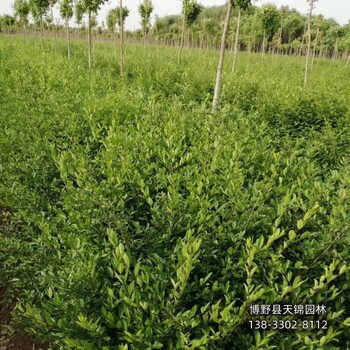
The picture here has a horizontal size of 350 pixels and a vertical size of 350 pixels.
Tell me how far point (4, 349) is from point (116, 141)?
2.35 m

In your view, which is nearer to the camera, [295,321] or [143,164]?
[295,321]

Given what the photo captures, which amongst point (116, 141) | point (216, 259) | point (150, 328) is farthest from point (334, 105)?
point (150, 328)

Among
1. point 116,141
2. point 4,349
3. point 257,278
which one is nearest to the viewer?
point 257,278

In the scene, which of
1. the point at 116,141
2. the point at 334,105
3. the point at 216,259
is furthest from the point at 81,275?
the point at 334,105

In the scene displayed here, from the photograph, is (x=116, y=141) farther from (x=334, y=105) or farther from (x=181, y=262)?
(x=334, y=105)

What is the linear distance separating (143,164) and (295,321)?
1.91 metres

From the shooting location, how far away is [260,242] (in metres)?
1.94

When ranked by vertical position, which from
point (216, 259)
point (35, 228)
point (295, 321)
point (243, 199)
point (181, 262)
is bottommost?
point (35, 228)

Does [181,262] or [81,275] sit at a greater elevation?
[181,262]

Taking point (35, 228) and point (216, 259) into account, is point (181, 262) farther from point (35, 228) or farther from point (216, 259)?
point (35, 228)

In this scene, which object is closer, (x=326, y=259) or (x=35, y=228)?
(x=326, y=259)

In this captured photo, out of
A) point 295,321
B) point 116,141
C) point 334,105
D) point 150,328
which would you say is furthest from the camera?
point 334,105

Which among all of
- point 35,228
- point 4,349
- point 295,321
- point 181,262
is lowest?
point 4,349

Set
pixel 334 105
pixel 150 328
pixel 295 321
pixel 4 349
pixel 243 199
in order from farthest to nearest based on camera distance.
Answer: pixel 334 105
pixel 4 349
pixel 243 199
pixel 295 321
pixel 150 328
